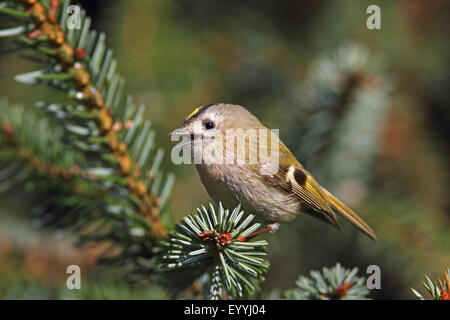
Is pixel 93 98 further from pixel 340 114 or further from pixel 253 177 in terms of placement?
pixel 340 114

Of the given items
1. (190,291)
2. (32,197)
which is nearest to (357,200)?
(190,291)

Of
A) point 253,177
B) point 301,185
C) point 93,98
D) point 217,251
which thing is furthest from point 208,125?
point 217,251

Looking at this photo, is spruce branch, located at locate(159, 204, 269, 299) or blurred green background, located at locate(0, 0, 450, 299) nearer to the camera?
spruce branch, located at locate(159, 204, 269, 299)

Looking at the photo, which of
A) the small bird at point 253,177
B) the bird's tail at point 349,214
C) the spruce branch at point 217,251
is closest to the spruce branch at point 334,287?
the spruce branch at point 217,251

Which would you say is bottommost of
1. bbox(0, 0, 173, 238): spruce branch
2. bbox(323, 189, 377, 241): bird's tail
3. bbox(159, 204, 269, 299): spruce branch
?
bbox(159, 204, 269, 299): spruce branch

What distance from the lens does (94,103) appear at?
1045mm

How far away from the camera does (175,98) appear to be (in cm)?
174

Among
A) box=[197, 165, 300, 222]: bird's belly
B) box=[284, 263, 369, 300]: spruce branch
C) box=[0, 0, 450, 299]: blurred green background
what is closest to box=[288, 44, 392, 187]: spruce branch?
box=[0, 0, 450, 299]: blurred green background

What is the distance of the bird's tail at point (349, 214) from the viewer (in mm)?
1394

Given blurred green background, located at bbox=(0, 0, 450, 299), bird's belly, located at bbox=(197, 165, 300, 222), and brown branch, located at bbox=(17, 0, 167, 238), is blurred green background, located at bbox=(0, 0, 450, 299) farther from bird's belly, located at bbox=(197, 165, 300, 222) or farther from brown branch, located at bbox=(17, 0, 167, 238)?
brown branch, located at bbox=(17, 0, 167, 238)

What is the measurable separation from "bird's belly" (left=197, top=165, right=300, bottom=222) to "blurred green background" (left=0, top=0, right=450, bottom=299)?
7.4 inches

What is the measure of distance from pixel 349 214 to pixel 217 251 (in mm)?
729

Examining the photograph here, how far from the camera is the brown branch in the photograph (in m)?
0.95
